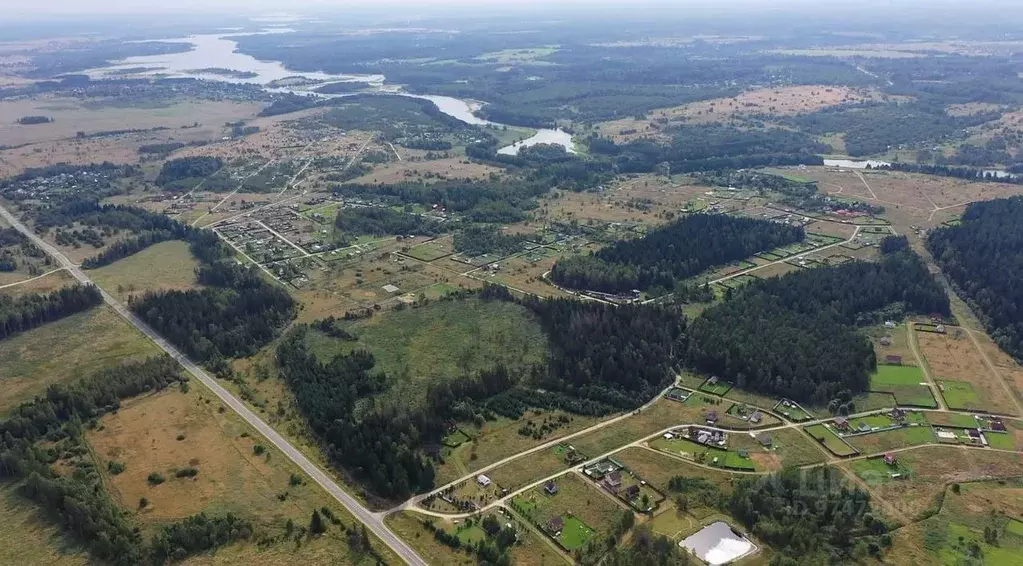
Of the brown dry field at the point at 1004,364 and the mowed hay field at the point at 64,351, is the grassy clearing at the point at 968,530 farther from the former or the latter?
the mowed hay field at the point at 64,351

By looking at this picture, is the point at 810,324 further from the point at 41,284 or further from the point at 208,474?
the point at 41,284

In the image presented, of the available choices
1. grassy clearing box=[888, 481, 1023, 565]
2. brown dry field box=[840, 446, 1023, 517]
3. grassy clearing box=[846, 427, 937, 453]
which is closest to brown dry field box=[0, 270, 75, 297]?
grassy clearing box=[846, 427, 937, 453]

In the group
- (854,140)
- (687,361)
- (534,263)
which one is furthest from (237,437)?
(854,140)

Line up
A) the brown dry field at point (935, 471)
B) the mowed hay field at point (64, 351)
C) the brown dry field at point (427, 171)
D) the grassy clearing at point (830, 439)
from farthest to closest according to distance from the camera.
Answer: the brown dry field at point (427, 171) → the mowed hay field at point (64, 351) → the grassy clearing at point (830, 439) → the brown dry field at point (935, 471)

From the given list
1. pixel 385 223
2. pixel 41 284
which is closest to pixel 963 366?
pixel 385 223

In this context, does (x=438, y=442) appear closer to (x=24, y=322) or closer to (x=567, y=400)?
(x=567, y=400)

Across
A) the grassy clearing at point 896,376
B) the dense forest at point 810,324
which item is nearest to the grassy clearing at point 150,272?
the dense forest at point 810,324
